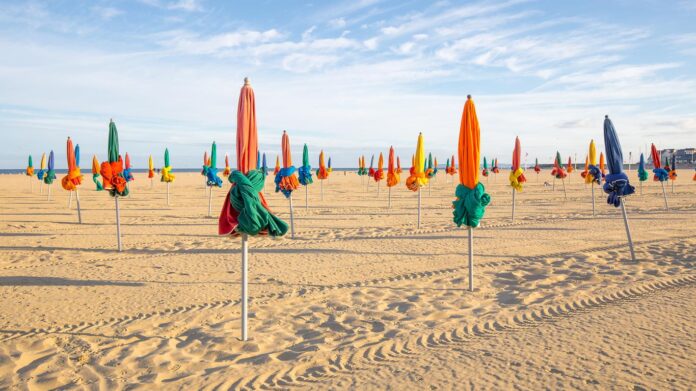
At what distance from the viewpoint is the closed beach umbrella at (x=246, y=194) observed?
5305 mm

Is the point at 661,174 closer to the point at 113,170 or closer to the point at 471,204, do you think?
the point at 471,204

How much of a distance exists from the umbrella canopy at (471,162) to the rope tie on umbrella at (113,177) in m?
8.54

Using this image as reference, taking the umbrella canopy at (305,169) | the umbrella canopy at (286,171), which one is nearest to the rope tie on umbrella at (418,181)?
the umbrella canopy at (305,169)

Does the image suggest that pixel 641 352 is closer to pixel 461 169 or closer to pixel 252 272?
pixel 461 169

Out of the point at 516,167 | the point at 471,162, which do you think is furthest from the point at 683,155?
the point at 471,162

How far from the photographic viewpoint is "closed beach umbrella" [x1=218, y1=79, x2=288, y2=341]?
17.4 feet

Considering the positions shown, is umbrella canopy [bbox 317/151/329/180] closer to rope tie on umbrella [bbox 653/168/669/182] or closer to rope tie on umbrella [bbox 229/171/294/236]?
rope tie on umbrella [bbox 653/168/669/182]

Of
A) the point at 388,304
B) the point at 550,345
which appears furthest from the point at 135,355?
the point at 550,345

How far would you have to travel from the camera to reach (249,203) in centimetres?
530

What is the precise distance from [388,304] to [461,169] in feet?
8.36

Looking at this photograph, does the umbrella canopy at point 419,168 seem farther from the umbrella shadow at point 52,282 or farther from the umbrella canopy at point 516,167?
the umbrella shadow at point 52,282

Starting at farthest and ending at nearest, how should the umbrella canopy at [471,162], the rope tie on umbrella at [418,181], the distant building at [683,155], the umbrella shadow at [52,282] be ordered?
the distant building at [683,155] → the rope tie on umbrella at [418,181] → the umbrella shadow at [52,282] → the umbrella canopy at [471,162]

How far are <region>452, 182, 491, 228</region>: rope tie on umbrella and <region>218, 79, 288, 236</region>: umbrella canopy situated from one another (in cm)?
343

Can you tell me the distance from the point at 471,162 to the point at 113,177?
8986 mm
